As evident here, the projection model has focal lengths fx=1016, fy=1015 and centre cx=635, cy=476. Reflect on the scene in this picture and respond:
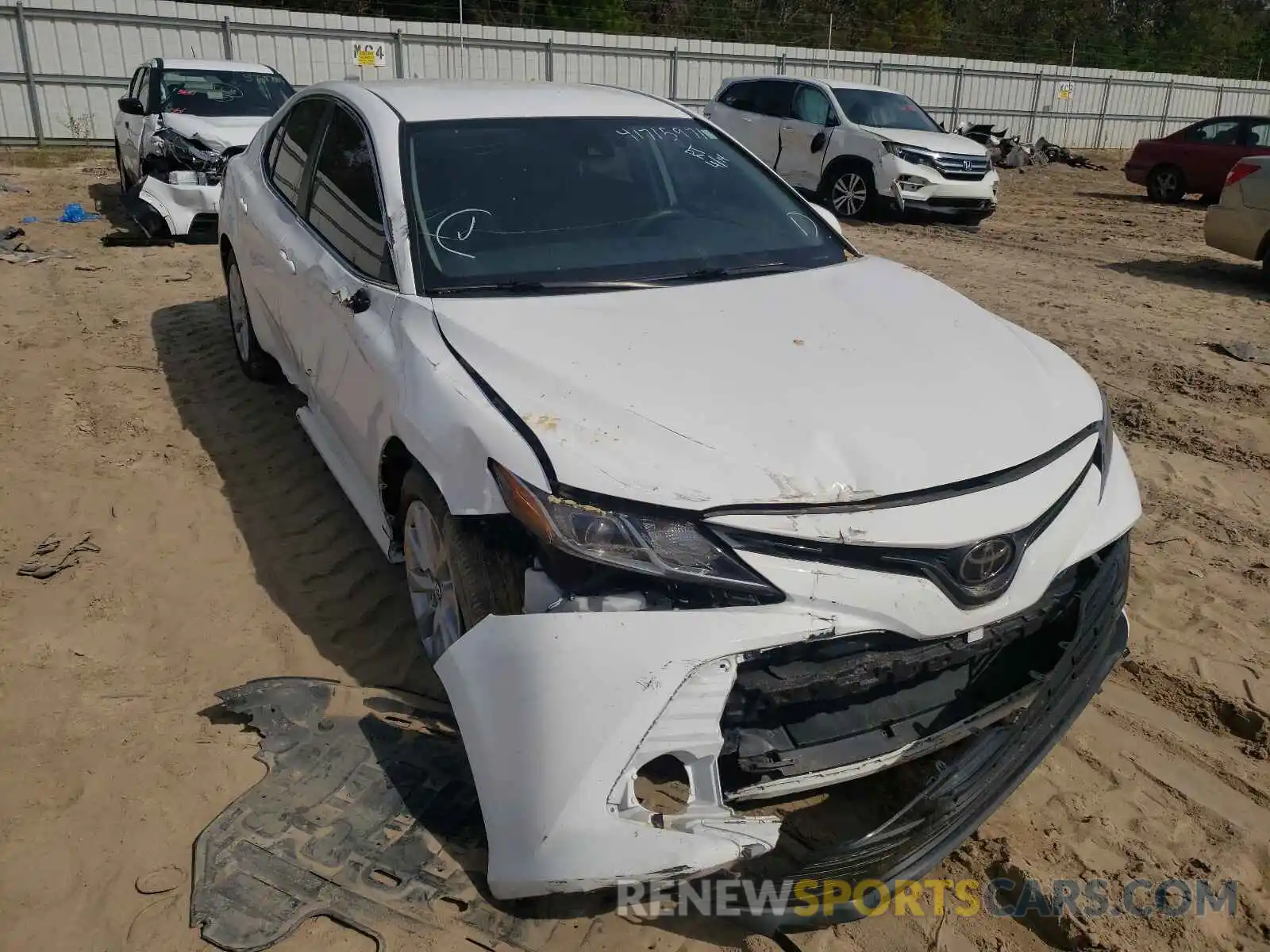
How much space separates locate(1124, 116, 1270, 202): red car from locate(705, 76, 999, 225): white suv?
5050 mm

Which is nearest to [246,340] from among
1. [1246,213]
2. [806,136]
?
[1246,213]

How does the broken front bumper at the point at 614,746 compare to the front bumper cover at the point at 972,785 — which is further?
the front bumper cover at the point at 972,785

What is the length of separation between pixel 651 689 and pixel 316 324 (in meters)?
2.26

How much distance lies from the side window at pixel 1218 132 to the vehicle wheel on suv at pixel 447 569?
16.4 m

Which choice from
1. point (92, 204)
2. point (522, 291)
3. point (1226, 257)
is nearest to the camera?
point (522, 291)

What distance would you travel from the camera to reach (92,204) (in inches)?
469

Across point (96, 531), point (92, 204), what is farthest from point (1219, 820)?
point (92, 204)

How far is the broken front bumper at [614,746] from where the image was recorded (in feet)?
6.57

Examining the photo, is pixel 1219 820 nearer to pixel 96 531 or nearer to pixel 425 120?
pixel 425 120

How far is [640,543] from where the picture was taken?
2092 millimetres

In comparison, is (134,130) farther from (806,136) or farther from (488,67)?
(488,67)

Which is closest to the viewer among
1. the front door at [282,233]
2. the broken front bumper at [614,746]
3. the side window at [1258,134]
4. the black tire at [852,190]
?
A: the broken front bumper at [614,746]

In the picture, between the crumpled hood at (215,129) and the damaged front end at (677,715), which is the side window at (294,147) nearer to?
the damaged front end at (677,715)

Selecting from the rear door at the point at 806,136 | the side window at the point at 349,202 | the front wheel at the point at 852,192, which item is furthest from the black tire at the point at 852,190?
the side window at the point at 349,202
